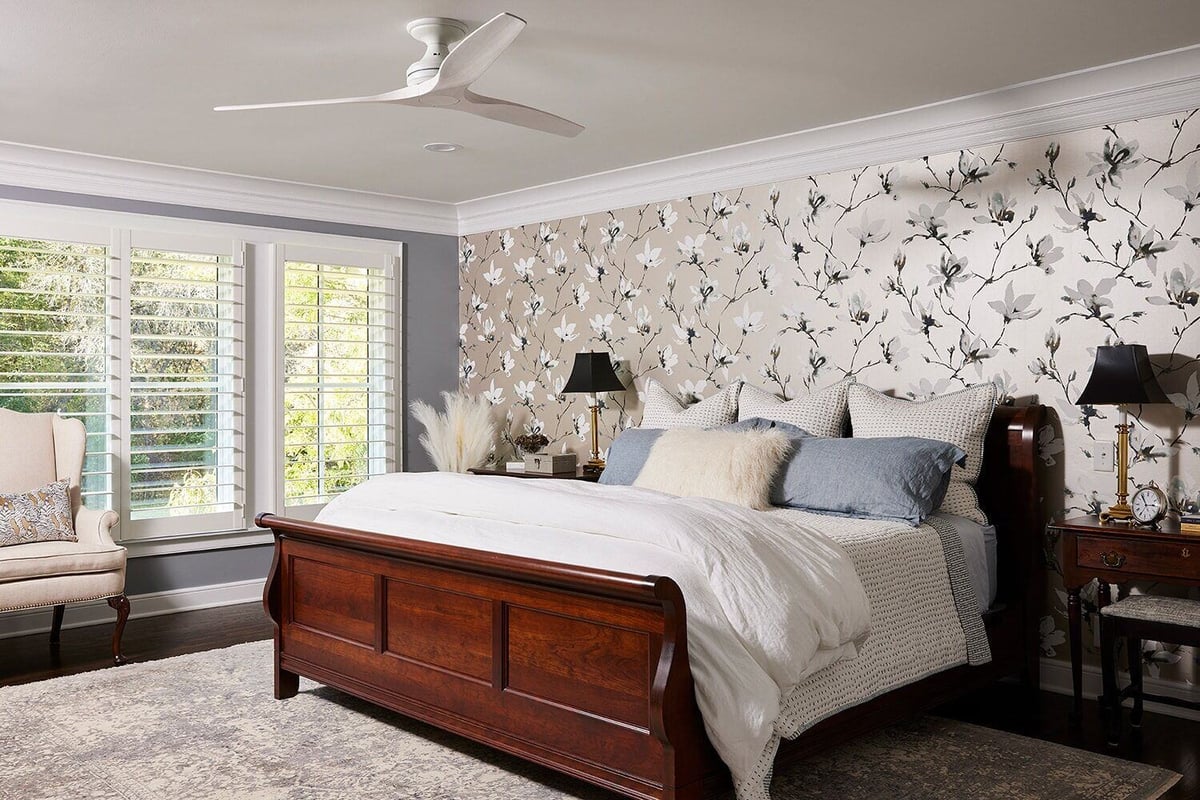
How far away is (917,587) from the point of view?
3.30 m

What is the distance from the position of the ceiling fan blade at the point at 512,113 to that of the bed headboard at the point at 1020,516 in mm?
2134

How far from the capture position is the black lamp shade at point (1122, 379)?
3.55 meters

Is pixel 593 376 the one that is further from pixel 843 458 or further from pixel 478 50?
pixel 478 50

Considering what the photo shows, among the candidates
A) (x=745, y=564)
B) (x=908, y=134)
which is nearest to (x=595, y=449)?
(x=908, y=134)

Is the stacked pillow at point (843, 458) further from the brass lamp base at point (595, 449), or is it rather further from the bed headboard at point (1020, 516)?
the brass lamp base at point (595, 449)

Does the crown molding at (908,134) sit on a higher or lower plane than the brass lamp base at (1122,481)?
higher

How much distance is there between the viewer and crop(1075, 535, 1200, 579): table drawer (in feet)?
10.9

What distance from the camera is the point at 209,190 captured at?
561 cm

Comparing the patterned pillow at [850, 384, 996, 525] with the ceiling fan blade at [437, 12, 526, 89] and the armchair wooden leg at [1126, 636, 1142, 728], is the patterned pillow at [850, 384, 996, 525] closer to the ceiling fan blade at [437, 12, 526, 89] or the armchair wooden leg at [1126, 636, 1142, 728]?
the armchair wooden leg at [1126, 636, 1142, 728]

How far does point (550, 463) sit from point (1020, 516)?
2588 mm

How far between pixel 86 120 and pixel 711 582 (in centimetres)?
363

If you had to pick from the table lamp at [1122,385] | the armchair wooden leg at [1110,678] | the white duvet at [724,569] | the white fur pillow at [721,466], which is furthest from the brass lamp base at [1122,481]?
the white duvet at [724,569]

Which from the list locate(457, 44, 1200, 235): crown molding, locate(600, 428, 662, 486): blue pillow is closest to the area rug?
locate(600, 428, 662, 486): blue pillow

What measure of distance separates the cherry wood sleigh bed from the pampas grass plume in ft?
7.50
